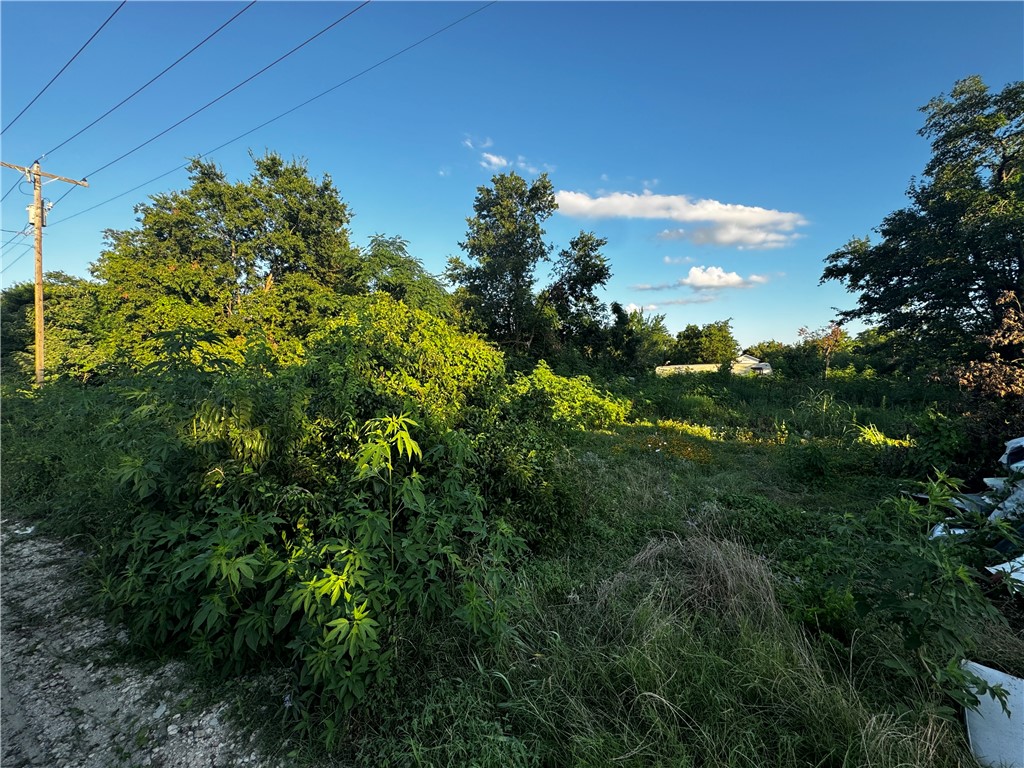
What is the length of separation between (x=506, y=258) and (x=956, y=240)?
12.2 meters

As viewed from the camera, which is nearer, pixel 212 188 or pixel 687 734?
pixel 687 734

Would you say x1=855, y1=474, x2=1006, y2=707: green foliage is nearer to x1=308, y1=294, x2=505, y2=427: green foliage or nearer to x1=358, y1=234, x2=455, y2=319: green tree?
x1=308, y1=294, x2=505, y2=427: green foliage

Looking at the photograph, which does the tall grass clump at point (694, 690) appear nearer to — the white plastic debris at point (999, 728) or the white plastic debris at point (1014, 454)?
the white plastic debris at point (999, 728)

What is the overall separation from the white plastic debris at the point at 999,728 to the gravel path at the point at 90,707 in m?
2.50

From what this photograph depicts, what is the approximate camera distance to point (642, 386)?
12.5 m

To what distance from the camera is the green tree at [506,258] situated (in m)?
15.7

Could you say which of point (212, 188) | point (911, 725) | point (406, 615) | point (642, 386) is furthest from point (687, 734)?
point (212, 188)

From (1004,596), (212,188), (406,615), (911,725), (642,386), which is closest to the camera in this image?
(911,725)

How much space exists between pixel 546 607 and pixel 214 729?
155cm

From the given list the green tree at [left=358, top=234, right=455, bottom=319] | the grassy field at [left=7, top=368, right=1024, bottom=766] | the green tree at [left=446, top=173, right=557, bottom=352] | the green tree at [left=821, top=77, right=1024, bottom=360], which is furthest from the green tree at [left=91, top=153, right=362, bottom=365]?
the green tree at [left=821, top=77, right=1024, bottom=360]

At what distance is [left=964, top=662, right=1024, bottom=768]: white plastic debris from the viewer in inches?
53.5

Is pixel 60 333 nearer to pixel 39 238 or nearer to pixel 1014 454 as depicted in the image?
pixel 39 238

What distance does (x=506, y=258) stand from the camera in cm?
1585

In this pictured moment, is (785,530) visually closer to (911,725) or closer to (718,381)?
(911,725)
